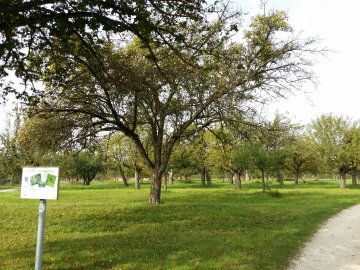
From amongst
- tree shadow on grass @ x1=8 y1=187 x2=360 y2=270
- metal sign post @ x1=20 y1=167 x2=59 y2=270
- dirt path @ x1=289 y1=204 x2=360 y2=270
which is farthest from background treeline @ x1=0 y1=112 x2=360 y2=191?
metal sign post @ x1=20 y1=167 x2=59 y2=270

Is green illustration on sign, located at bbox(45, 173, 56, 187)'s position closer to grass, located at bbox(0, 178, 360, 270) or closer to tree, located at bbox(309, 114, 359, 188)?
grass, located at bbox(0, 178, 360, 270)

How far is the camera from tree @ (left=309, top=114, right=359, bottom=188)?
36688mm

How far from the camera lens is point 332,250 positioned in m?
7.37

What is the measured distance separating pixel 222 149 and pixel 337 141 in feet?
59.3

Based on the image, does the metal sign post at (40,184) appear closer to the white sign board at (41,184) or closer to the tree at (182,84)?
the white sign board at (41,184)

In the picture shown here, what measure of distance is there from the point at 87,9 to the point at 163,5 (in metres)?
1.72

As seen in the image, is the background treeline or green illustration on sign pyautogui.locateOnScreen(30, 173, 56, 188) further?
the background treeline

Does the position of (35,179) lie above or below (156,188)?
above

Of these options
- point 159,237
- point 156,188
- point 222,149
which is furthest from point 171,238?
point 222,149

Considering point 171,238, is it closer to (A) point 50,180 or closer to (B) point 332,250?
(B) point 332,250

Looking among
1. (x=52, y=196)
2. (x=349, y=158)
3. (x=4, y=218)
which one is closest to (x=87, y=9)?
(x=52, y=196)

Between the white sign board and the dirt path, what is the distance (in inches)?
196

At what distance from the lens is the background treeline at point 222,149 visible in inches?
548

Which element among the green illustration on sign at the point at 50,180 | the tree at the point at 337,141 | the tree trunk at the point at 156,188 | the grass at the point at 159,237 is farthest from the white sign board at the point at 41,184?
the tree at the point at 337,141
